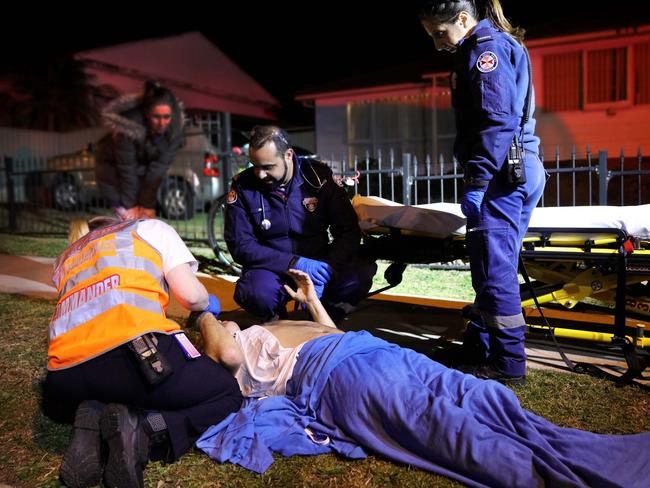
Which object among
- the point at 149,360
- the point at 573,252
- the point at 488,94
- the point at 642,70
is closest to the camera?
the point at 149,360

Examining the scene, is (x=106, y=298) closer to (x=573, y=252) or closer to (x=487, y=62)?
(x=487, y=62)

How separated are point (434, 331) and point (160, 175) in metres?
2.90

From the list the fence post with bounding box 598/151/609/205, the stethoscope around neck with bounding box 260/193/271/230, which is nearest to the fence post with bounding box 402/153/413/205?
the fence post with bounding box 598/151/609/205

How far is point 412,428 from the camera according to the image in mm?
2336

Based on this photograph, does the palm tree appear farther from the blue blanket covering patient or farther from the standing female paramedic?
the blue blanket covering patient

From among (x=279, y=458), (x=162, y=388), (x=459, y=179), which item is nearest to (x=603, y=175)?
(x=459, y=179)

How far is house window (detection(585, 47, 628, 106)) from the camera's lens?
13148 millimetres

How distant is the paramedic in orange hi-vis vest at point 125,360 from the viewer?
2340 mm

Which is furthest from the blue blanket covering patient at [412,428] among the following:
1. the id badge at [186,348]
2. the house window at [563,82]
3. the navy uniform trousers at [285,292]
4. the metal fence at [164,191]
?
the house window at [563,82]

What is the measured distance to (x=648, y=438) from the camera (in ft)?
7.24

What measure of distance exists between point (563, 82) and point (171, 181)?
907 cm

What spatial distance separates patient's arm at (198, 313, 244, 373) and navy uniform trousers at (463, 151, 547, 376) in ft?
4.48

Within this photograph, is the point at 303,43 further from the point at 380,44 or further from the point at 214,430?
the point at 214,430

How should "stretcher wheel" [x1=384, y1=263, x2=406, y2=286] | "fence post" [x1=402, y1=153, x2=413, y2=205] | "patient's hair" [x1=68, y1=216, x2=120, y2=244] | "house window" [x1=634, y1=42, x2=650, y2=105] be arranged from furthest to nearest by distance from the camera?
"house window" [x1=634, y1=42, x2=650, y2=105], "fence post" [x1=402, y1=153, x2=413, y2=205], "stretcher wheel" [x1=384, y1=263, x2=406, y2=286], "patient's hair" [x1=68, y1=216, x2=120, y2=244]
